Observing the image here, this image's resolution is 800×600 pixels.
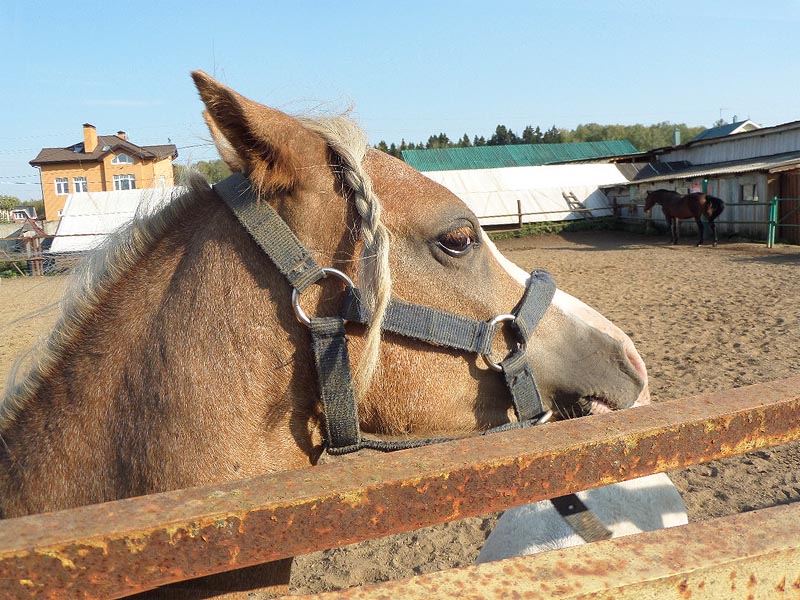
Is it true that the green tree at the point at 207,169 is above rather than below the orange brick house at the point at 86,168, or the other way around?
below

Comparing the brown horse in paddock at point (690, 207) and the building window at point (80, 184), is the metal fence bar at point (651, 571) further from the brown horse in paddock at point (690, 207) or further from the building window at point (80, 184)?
the building window at point (80, 184)

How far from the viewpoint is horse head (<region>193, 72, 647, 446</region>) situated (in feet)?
5.15

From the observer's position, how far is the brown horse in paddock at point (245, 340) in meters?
1.51

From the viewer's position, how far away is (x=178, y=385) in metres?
1.51

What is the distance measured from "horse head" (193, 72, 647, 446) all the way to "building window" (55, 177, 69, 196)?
4838 cm

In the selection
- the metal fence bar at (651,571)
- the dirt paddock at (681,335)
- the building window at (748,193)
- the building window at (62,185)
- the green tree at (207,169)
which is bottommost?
the dirt paddock at (681,335)

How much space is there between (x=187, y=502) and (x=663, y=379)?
6501mm

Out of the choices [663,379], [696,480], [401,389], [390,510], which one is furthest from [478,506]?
[663,379]

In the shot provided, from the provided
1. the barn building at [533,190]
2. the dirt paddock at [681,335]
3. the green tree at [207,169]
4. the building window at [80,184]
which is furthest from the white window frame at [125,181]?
the green tree at [207,169]

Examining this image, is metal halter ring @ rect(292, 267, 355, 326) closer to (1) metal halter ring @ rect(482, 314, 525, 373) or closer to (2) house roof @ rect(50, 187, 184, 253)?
(1) metal halter ring @ rect(482, 314, 525, 373)

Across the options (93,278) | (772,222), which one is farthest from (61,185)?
(93,278)

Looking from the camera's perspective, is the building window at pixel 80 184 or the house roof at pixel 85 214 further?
the building window at pixel 80 184

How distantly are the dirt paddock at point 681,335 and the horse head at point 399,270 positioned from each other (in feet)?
3.05

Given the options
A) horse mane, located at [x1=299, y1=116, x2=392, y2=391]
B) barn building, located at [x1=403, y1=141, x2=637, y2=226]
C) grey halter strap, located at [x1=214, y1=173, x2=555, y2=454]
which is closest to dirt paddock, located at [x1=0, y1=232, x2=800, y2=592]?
grey halter strap, located at [x1=214, y1=173, x2=555, y2=454]
